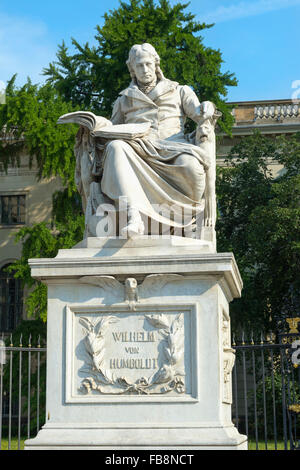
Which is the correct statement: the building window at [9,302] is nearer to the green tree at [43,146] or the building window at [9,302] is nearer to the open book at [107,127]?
the green tree at [43,146]

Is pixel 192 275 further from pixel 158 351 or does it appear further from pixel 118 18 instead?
pixel 118 18

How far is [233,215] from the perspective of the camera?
891 inches

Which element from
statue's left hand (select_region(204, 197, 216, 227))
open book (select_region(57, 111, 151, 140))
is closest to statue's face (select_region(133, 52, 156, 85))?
open book (select_region(57, 111, 151, 140))

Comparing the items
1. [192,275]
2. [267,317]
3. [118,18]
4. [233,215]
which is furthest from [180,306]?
[118,18]

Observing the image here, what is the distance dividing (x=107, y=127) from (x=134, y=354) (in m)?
2.15

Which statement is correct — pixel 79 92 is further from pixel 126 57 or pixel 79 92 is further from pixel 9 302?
pixel 9 302

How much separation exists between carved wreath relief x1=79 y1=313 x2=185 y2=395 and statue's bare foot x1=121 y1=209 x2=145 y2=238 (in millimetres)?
676

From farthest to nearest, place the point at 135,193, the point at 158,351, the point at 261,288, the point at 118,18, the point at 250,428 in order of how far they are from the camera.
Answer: the point at 118,18 → the point at 261,288 → the point at 250,428 → the point at 135,193 → the point at 158,351

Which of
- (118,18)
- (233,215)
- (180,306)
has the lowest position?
(180,306)

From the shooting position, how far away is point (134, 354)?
6262 millimetres

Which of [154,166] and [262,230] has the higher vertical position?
[262,230]

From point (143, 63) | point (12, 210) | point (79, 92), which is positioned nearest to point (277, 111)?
point (79, 92)

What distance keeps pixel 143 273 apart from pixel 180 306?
40cm
